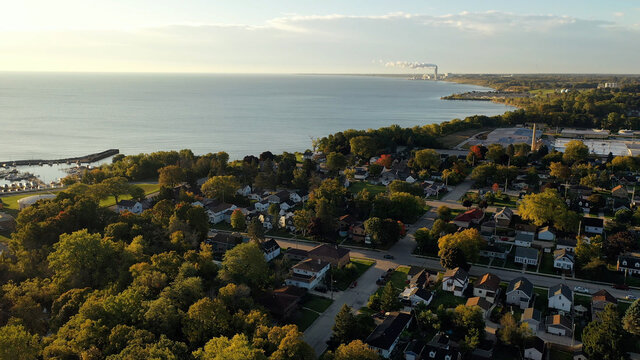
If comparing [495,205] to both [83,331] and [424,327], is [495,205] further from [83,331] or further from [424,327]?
[83,331]

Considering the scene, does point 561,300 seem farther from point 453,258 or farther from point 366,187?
point 366,187

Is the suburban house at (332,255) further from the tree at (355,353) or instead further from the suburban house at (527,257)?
the suburban house at (527,257)

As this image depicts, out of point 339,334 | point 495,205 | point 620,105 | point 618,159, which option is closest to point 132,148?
point 495,205

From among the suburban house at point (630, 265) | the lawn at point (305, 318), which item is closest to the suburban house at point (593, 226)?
the suburban house at point (630, 265)

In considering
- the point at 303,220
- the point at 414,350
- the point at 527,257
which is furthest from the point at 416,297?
the point at 303,220

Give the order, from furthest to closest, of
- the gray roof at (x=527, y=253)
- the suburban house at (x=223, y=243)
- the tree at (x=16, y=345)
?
the suburban house at (x=223, y=243), the gray roof at (x=527, y=253), the tree at (x=16, y=345)
